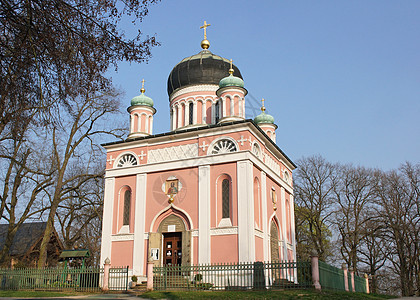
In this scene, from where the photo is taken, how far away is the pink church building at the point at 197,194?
1850cm

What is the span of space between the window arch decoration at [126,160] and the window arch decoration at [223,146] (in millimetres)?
4269

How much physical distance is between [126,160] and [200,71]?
7.01 metres

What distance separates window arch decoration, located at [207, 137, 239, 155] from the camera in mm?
19434

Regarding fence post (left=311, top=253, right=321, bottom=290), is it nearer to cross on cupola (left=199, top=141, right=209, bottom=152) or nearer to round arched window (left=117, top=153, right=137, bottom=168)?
cross on cupola (left=199, top=141, right=209, bottom=152)

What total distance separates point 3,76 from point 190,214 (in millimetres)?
12959

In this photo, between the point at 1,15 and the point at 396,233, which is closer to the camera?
the point at 1,15

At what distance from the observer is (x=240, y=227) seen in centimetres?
1800

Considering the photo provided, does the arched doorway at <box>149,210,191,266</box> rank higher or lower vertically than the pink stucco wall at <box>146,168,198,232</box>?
lower

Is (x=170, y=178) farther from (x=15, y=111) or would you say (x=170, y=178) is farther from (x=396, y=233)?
(x=396, y=233)

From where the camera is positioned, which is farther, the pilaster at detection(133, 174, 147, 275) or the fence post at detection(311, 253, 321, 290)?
the pilaster at detection(133, 174, 147, 275)

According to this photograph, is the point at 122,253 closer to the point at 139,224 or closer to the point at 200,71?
the point at 139,224

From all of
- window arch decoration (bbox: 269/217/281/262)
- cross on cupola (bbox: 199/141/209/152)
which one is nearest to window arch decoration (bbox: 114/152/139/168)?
cross on cupola (bbox: 199/141/209/152)

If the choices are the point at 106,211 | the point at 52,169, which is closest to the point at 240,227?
the point at 106,211

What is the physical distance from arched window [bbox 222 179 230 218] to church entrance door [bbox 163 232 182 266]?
7.98 ft
